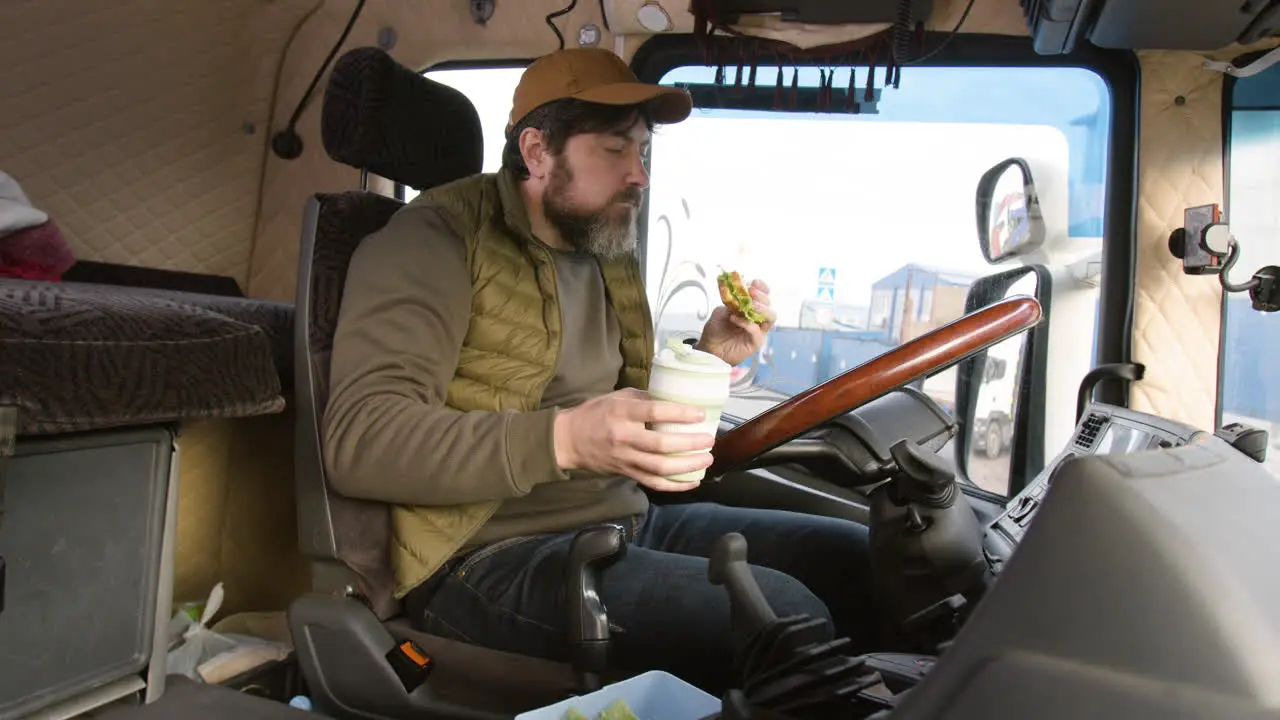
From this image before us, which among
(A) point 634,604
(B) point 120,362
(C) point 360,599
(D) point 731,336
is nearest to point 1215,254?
(D) point 731,336

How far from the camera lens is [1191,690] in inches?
19.9

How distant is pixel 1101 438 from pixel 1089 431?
0.06 metres

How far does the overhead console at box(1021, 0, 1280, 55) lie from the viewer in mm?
1704

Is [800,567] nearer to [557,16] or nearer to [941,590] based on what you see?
[941,590]

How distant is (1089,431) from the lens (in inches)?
70.8

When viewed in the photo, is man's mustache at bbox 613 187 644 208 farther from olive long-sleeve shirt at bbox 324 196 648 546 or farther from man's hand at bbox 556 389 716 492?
man's hand at bbox 556 389 716 492

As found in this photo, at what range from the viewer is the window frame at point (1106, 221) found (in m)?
2.11

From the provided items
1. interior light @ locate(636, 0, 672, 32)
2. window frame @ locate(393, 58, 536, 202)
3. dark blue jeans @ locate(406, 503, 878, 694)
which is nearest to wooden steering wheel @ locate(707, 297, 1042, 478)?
dark blue jeans @ locate(406, 503, 878, 694)

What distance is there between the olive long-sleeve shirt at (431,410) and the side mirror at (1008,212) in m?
1.24

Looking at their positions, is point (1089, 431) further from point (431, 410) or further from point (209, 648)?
point (209, 648)

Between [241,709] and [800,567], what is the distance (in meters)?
0.95

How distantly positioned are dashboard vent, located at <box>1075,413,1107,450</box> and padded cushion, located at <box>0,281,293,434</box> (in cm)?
153

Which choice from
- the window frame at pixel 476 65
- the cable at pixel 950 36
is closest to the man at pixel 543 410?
the cable at pixel 950 36

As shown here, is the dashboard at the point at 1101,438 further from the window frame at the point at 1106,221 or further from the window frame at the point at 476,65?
the window frame at the point at 476,65
